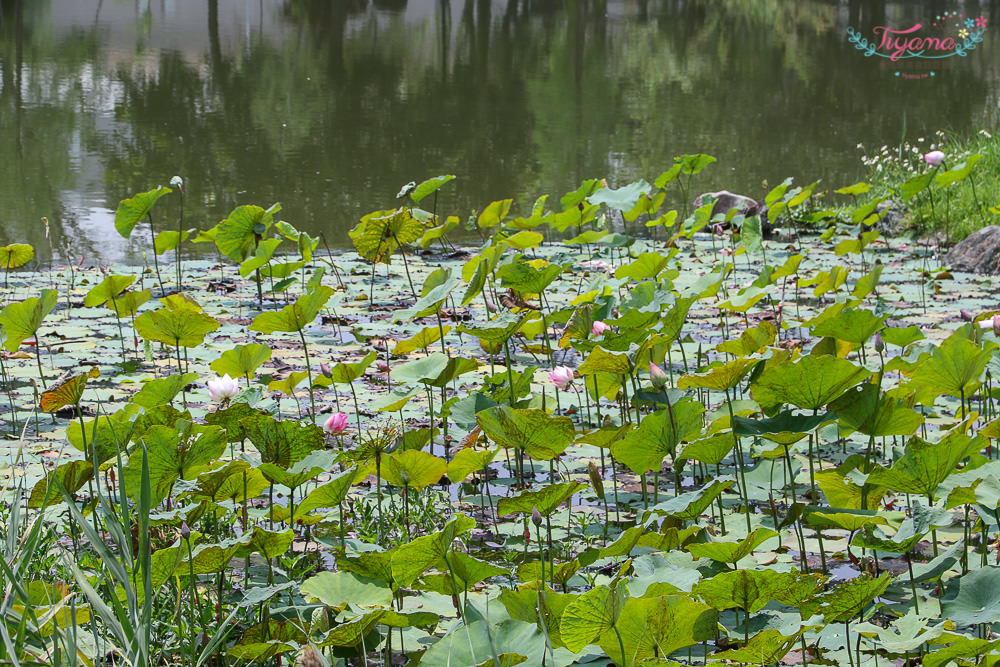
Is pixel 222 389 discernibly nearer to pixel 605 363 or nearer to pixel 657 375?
pixel 605 363

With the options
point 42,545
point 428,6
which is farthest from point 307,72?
point 42,545

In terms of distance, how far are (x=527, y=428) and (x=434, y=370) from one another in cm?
54

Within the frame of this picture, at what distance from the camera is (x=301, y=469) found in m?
1.48

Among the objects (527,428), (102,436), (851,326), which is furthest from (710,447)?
(102,436)

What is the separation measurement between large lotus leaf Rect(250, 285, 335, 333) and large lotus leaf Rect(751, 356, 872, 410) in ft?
3.53

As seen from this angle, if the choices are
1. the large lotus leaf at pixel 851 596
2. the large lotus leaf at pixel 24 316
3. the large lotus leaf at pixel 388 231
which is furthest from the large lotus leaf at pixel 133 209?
the large lotus leaf at pixel 851 596

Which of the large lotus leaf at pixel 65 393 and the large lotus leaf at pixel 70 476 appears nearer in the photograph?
the large lotus leaf at pixel 70 476

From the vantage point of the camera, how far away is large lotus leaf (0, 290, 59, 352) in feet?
7.39

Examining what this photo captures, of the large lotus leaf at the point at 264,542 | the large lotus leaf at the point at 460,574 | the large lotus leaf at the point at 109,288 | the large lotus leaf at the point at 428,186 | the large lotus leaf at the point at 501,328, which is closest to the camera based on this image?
the large lotus leaf at the point at 460,574

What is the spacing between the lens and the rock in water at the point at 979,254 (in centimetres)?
440

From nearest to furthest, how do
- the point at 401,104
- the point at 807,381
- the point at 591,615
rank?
the point at 591,615
the point at 807,381
the point at 401,104

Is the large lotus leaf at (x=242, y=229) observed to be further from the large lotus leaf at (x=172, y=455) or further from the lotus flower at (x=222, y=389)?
the large lotus leaf at (x=172, y=455)

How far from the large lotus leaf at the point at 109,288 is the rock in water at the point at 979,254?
359cm

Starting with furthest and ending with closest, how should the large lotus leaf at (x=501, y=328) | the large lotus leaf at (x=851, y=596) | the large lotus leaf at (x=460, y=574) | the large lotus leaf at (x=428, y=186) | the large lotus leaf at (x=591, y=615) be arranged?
the large lotus leaf at (x=428, y=186) → the large lotus leaf at (x=501, y=328) → the large lotus leaf at (x=460, y=574) → the large lotus leaf at (x=851, y=596) → the large lotus leaf at (x=591, y=615)
